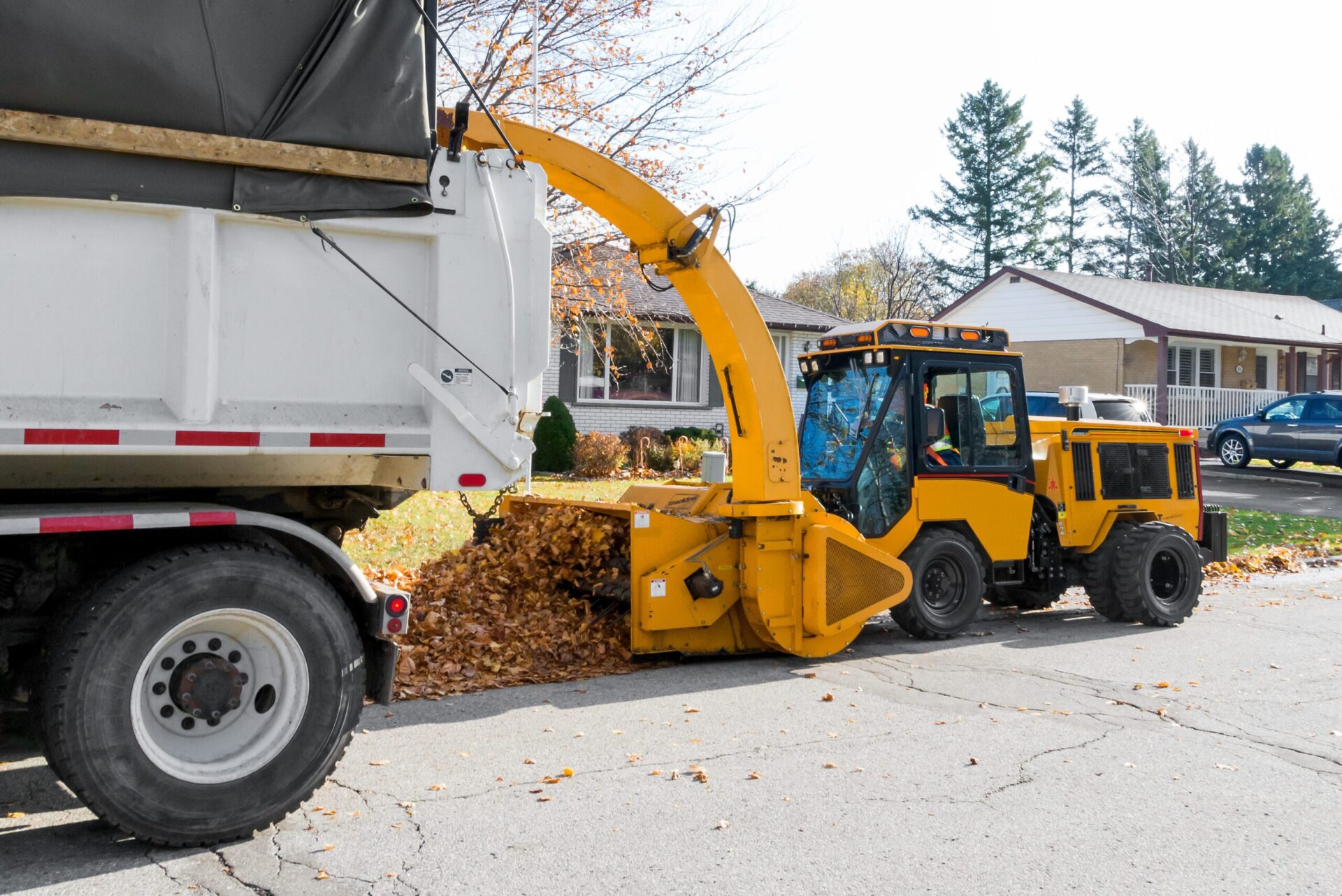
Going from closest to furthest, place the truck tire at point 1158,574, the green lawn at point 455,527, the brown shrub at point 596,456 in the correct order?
the truck tire at point 1158,574 < the green lawn at point 455,527 < the brown shrub at point 596,456

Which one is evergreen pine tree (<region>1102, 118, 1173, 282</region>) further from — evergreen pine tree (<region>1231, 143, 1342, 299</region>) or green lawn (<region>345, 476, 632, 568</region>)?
green lawn (<region>345, 476, 632, 568</region>)

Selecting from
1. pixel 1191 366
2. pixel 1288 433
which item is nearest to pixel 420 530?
pixel 1288 433

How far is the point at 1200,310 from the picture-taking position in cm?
3284

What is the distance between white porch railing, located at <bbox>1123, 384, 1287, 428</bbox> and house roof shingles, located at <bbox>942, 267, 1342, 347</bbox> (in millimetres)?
1490

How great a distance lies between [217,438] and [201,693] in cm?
96

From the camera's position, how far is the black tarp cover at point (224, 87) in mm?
3857

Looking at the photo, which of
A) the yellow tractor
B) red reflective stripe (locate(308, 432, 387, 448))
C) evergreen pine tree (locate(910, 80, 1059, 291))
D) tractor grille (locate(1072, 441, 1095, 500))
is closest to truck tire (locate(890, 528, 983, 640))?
the yellow tractor

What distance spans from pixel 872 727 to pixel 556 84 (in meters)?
9.05

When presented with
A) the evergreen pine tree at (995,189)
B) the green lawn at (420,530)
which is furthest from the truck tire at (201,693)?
the evergreen pine tree at (995,189)

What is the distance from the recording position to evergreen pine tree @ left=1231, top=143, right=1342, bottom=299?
206ft

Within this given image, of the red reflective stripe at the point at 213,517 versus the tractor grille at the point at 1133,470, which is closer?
the red reflective stripe at the point at 213,517

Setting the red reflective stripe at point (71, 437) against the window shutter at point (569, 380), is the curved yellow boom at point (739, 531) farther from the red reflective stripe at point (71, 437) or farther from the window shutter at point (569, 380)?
the window shutter at point (569, 380)

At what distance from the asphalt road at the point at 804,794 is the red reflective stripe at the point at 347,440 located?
1.52m

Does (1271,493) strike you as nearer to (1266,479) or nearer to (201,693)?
(1266,479)
